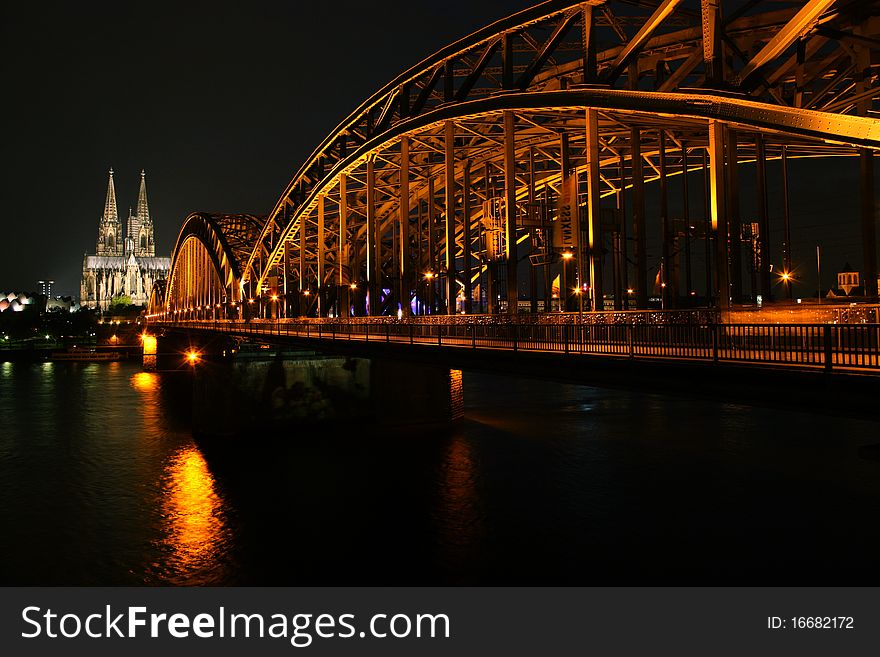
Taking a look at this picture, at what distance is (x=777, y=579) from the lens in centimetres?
2086

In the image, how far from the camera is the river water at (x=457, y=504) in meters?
22.5

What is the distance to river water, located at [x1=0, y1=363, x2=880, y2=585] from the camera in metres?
22.5

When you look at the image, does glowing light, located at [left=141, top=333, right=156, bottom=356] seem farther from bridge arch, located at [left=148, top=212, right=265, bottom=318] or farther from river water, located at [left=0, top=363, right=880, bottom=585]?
river water, located at [left=0, top=363, right=880, bottom=585]

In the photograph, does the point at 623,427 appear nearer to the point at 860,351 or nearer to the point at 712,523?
the point at 712,523

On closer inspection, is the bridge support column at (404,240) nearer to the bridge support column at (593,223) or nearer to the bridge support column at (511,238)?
the bridge support column at (511,238)

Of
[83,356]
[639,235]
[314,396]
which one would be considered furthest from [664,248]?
[83,356]

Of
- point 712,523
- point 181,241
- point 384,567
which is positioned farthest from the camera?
point 181,241

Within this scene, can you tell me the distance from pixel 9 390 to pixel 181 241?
158ft

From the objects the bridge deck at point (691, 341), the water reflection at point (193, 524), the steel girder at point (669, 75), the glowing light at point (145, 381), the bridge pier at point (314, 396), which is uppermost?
the steel girder at point (669, 75)

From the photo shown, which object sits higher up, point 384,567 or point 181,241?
point 181,241

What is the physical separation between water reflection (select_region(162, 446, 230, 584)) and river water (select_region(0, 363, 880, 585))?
10 cm

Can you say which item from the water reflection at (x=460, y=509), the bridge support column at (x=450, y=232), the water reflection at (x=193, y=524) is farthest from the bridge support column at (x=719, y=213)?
the water reflection at (x=193, y=524)

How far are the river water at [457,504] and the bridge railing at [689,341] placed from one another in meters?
2.77
